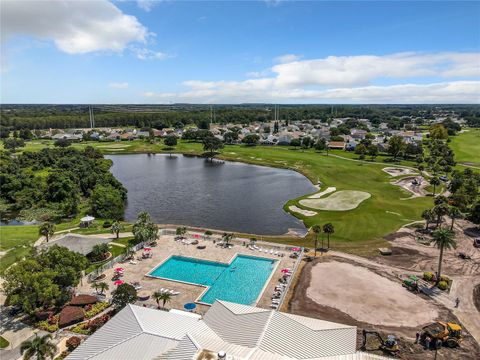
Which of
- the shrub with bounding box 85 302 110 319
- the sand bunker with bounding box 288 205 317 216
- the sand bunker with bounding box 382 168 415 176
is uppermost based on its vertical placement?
the sand bunker with bounding box 382 168 415 176

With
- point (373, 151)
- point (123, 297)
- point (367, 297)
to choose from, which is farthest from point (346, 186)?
point (123, 297)

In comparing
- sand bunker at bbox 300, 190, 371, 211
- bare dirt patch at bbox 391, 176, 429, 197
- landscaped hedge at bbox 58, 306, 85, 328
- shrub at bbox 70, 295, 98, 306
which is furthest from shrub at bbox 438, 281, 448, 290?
bare dirt patch at bbox 391, 176, 429, 197

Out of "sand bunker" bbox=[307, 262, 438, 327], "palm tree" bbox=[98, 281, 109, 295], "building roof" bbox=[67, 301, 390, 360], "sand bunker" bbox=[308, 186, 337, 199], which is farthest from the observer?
"sand bunker" bbox=[308, 186, 337, 199]

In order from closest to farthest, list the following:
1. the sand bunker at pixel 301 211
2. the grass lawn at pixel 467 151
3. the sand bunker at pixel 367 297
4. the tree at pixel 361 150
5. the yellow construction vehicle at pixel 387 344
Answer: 1. the yellow construction vehicle at pixel 387 344
2. the sand bunker at pixel 367 297
3. the sand bunker at pixel 301 211
4. the grass lawn at pixel 467 151
5. the tree at pixel 361 150

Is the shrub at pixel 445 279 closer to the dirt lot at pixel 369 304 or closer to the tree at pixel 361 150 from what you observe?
the dirt lot at pixel 369 304

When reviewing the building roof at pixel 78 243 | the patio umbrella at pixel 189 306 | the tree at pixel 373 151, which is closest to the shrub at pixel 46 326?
the patio umbrella at pixel 189 306

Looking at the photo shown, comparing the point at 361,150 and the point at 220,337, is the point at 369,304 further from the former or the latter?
the point at 361,150

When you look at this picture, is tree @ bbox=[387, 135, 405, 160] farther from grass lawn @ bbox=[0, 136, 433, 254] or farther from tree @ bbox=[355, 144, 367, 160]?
tree @ bbox=[355, 144, 367, 160]
